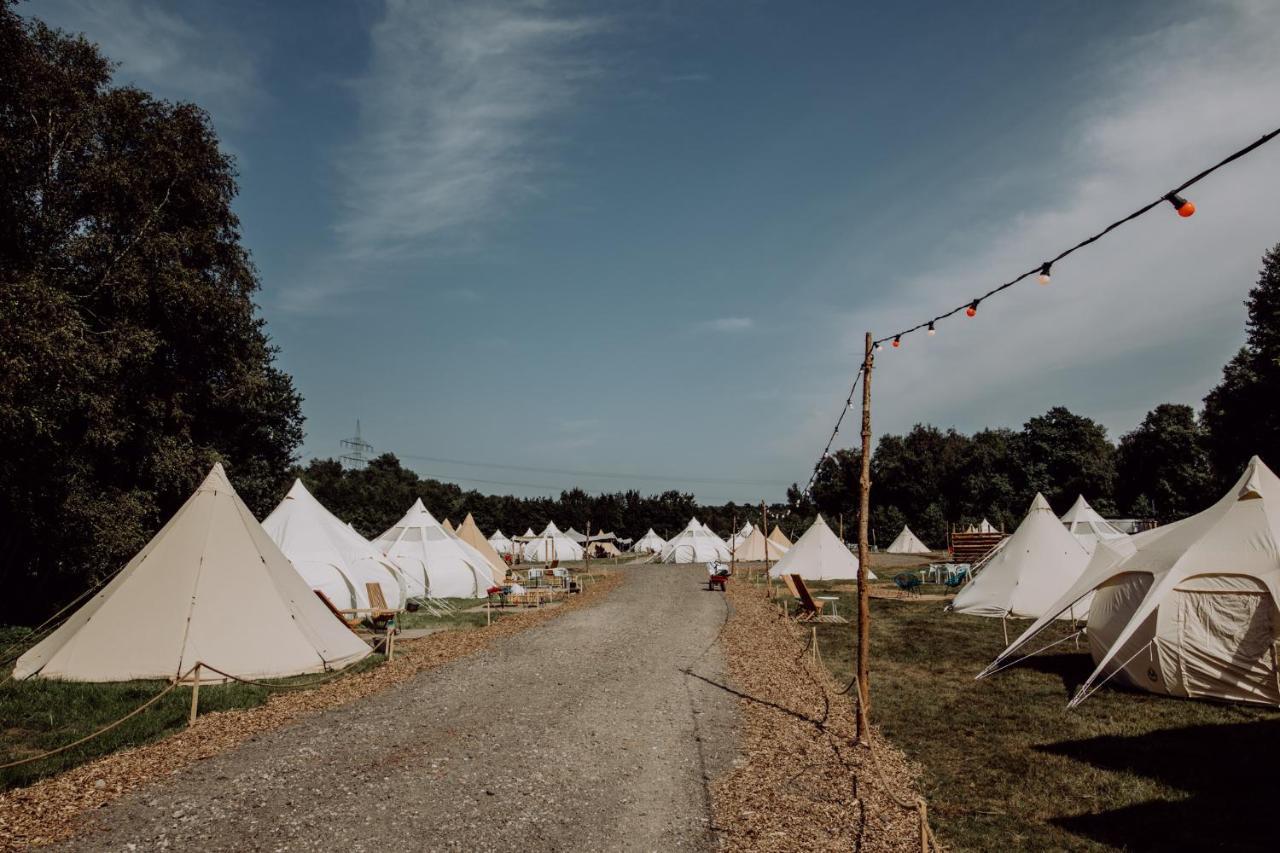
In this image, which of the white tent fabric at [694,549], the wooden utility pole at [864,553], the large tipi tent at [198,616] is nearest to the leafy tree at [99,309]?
the large tipi tent at [198,616]

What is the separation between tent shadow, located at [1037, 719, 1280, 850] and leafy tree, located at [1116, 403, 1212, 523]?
56796 mm

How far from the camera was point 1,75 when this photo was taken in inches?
628

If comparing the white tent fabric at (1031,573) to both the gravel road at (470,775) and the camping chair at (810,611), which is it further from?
the gravel road at (470,775)

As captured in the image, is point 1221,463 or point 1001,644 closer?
point 1001,644

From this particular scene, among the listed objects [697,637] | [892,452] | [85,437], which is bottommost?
[697,637]

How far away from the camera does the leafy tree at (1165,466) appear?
58344mm

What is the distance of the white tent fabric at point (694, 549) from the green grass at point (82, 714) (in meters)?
45.3

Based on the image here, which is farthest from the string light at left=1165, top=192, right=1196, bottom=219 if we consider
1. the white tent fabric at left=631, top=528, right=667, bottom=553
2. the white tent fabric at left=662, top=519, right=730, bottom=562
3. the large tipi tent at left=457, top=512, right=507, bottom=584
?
the white tent fabric at left=631, top=528, right=667, bottom=553

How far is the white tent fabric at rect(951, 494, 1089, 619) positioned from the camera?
71.7ft

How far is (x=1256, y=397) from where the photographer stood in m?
31.2

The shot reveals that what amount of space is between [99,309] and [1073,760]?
2387cm

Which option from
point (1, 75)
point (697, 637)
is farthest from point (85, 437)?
point (697, 637)

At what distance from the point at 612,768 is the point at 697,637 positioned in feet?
34.8

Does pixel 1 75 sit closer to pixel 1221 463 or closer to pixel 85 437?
pixel 85 437
